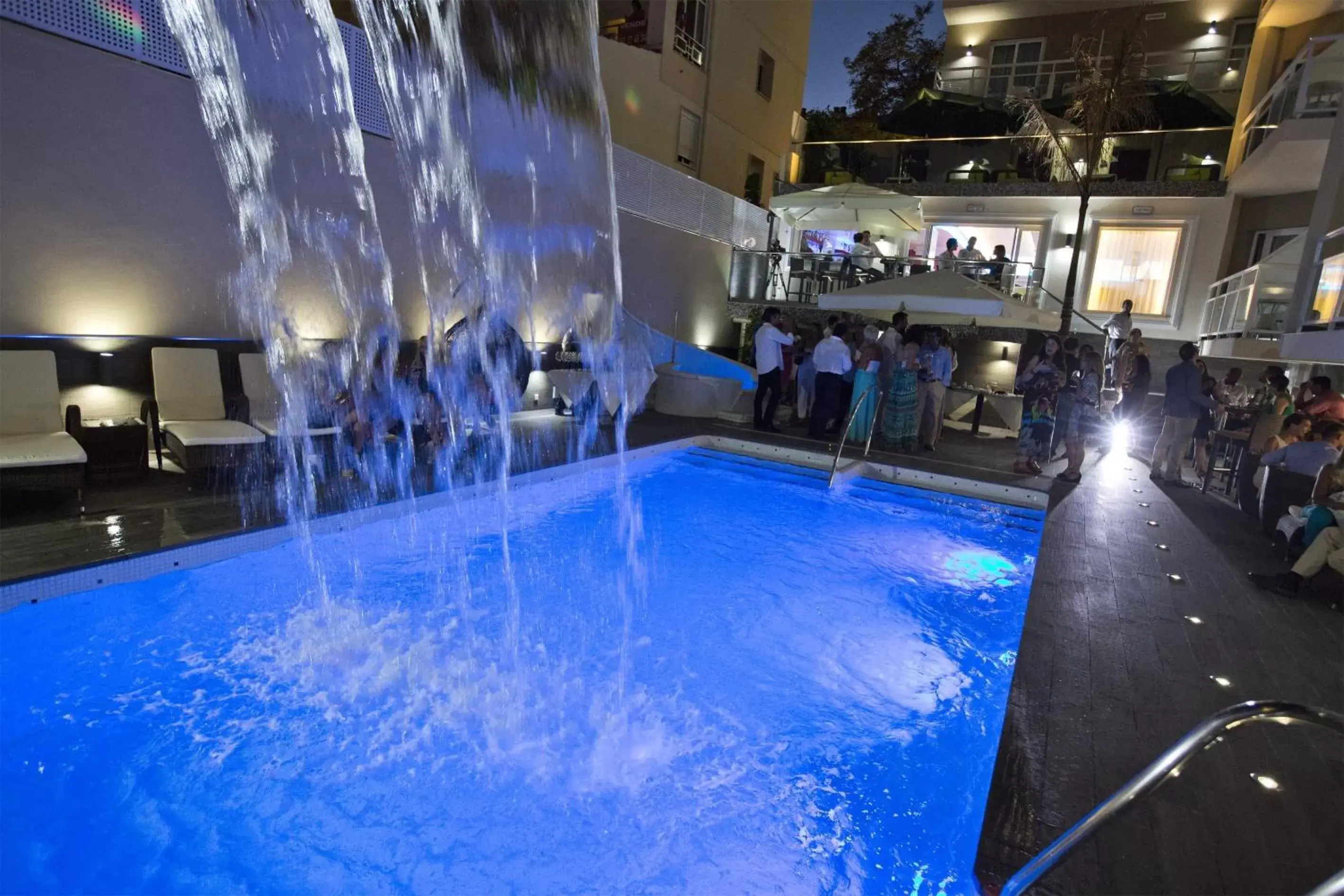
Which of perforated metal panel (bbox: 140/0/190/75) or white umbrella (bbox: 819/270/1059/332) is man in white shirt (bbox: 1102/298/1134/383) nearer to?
white umbrella (bbox: 819/270/1059/332)

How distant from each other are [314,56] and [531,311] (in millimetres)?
4594

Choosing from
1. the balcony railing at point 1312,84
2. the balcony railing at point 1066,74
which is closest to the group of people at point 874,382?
the balcony railing at point 1312,84

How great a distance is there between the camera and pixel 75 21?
627 centimetres

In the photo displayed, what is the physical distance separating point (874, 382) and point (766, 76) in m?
13.7

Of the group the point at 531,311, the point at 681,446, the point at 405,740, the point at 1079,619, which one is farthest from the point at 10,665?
the point at 531,311

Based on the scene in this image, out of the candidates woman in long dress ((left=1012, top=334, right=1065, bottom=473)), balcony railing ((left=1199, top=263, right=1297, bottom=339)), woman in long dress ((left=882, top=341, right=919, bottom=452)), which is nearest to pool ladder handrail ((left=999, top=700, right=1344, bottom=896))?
woman in long dress ((left=1012, top=334, right=1065, bottom=473))

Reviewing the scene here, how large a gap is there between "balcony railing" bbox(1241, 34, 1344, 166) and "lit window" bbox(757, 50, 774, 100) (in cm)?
1129

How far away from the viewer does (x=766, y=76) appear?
65.1 ft

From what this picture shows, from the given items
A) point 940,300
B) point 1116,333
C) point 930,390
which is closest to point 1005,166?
point 1116,333

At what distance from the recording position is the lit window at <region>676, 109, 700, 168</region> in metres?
16.5

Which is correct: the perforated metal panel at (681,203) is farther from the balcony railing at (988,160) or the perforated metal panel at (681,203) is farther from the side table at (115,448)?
the side table at (115,448)

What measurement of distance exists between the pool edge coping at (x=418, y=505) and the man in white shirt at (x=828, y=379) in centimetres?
118

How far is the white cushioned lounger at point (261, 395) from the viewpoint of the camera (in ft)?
23.0

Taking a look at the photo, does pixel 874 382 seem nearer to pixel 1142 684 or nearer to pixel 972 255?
pixel 1142 684
